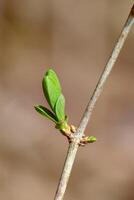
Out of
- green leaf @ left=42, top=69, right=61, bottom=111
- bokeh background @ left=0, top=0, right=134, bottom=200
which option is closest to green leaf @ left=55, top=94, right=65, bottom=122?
green leaf @ left=42, top=69, right=61, bottom=111

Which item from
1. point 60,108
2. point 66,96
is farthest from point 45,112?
point 66,96

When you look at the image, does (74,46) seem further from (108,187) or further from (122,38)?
(122,38)

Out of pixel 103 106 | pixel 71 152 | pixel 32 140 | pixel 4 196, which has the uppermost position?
pixel 103 106

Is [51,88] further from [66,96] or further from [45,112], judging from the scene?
[66,96]

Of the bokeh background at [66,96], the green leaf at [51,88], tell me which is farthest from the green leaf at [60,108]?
the bokeh background at [66,96]

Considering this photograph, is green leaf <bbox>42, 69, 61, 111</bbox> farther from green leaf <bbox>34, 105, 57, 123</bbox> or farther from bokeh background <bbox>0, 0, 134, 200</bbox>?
bokeh background <bbox>0, 0, 134, 200</bbox>

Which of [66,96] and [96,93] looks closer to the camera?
[96,93]

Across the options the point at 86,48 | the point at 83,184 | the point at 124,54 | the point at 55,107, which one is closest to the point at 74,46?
the point at 86,48

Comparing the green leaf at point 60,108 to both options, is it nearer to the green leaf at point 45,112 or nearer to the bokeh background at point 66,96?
the green leaf at point 45,112
